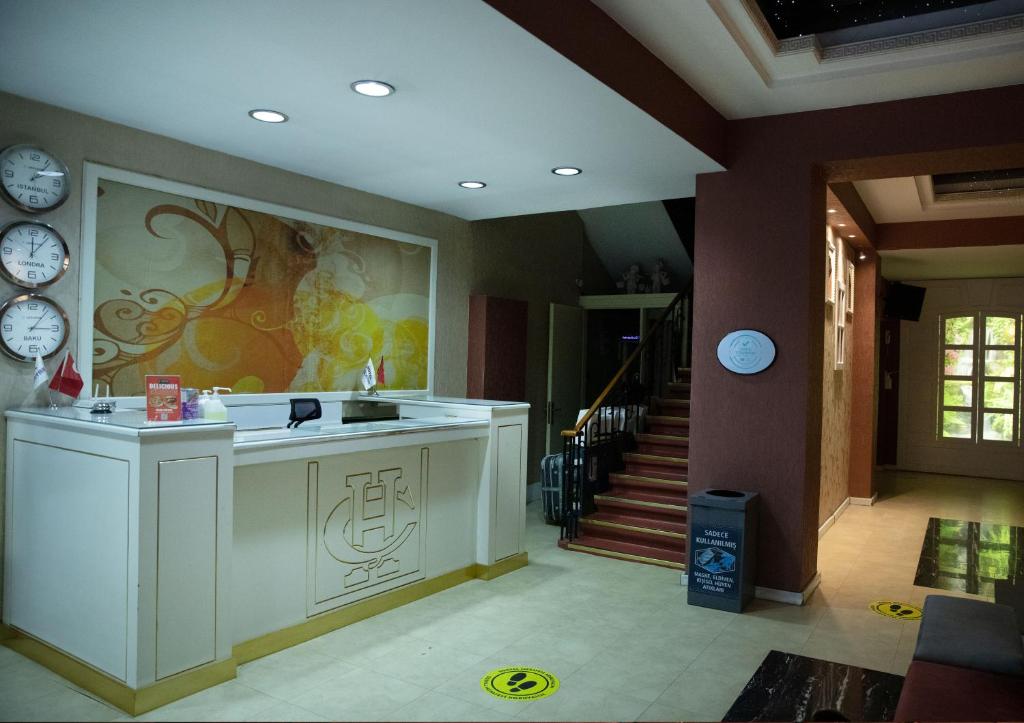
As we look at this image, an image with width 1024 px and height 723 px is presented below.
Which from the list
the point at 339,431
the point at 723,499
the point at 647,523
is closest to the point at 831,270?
the point at 647,523

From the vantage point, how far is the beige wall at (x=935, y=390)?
32.3 feet

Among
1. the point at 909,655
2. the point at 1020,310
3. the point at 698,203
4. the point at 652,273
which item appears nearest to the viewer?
the point at 909,655

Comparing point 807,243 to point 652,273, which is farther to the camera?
point 652,273

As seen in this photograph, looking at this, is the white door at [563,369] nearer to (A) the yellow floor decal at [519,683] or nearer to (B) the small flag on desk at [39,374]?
(A) the yellow floor decal at [519,683]

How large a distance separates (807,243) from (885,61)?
106 centimetres

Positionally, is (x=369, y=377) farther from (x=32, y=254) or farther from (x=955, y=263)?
(x=955, y=263)

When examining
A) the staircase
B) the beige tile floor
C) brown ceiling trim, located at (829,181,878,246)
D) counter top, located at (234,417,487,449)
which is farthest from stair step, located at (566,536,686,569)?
brown ceiling trim, located at (829,181,878,246)

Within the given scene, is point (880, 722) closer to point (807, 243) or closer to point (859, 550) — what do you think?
point (807, 243)

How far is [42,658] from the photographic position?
10.9 feet

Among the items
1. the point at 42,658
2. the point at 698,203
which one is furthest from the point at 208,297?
the point at 698,203

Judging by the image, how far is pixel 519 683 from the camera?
3.29 metres

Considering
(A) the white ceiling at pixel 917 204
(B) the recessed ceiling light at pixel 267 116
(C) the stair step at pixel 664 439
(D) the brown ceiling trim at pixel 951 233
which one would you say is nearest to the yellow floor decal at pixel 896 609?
(C) the stair step at pixel 664 439

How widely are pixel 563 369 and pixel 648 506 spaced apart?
2658 millimetres

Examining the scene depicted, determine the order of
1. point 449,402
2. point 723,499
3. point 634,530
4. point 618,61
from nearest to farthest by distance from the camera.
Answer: point 618,61 < point 723,499 < point 449,402 < point 634,530
